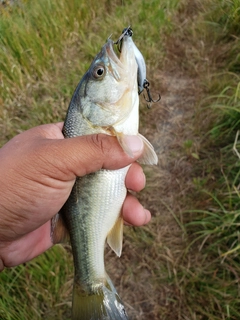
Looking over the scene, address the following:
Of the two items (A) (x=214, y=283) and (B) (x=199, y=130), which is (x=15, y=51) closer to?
(B) (x=199, y=130)

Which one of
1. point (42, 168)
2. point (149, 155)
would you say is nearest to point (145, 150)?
point (149, 155)

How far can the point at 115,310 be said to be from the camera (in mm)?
2020

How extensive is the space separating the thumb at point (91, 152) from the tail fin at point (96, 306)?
27.9 inches

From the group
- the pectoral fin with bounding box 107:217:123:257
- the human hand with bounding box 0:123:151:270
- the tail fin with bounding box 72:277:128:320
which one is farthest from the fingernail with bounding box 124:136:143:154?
the tail fin with bounding box 72:277:128:320

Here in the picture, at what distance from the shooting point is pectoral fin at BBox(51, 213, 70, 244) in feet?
6.76

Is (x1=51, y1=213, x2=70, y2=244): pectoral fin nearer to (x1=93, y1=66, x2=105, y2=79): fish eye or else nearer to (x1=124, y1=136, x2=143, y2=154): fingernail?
(x1=124, y1=136, x2=143, y2=154): fingernail

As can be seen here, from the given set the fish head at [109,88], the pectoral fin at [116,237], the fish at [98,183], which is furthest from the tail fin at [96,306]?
the fish head at [109,88]

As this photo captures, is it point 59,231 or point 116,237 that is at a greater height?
point 59,231

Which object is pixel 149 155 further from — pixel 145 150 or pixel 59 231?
pixel 59 231

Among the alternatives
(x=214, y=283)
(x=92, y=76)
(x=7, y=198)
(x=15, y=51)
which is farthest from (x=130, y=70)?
(x=15, y=51)

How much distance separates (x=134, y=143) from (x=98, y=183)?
308 millimetres

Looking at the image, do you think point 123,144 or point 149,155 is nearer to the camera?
point 123,144

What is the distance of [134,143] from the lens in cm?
191

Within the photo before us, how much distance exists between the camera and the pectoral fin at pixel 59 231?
206cm
